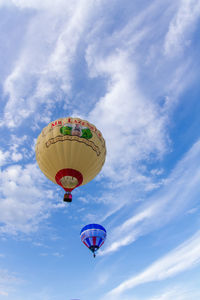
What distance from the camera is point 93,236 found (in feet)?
87.4

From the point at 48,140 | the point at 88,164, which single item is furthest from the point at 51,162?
the point at 88,164

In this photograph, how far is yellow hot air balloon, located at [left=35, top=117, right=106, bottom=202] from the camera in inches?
800

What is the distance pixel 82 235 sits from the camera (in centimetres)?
2738

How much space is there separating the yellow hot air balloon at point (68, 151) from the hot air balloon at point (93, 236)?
26.2 ft

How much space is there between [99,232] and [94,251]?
7.48 feet

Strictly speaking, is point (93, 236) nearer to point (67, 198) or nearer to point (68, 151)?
point (67, 198)

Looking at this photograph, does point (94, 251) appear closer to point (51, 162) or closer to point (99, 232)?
point (99, 232)

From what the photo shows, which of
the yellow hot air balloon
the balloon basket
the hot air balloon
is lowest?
the hot air balloon

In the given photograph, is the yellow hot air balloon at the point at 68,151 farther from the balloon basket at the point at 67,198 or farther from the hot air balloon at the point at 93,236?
the hot air balloon at the point at 93,236

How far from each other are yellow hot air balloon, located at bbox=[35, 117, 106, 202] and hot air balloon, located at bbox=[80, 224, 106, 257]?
7.99m

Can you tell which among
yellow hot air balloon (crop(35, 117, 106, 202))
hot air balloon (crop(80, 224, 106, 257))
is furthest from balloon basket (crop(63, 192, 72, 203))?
hot air balloon (crop(80, 224, 106, 257))

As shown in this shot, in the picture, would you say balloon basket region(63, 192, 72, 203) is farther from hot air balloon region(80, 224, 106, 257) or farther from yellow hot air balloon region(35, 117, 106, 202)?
hot air balloon region(80, 224, 106, 257)

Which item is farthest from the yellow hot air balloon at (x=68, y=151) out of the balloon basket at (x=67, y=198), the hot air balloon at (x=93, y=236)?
the hot air balloon at (x=93, y=236)

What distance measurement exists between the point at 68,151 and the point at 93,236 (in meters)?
12.4
